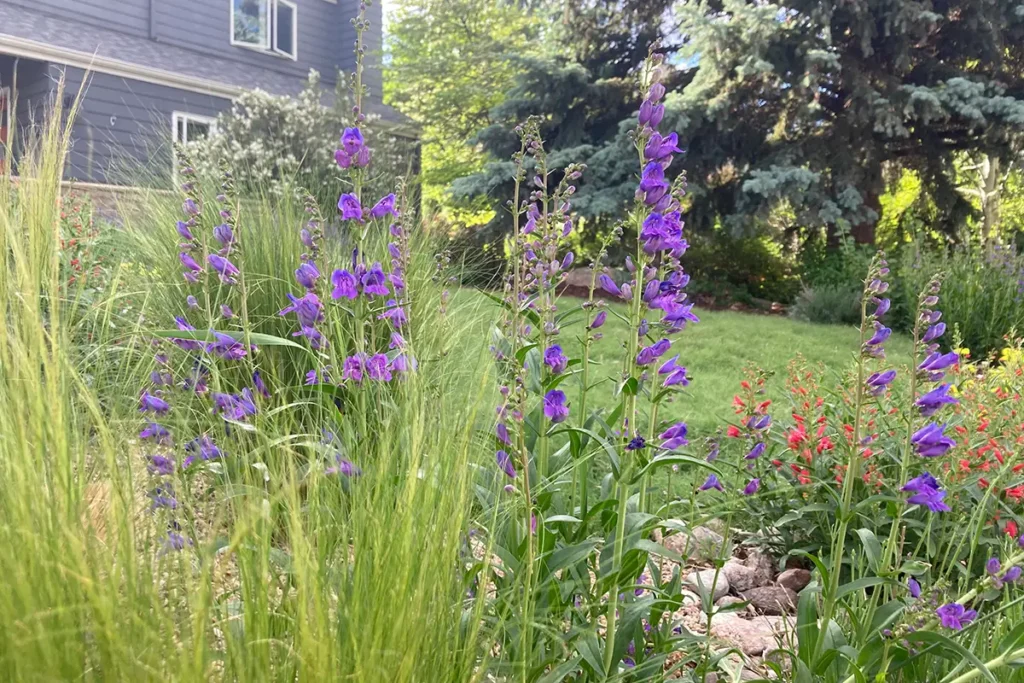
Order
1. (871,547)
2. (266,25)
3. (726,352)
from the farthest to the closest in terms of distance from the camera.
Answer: (266,25) < (726,352) < (871,547)

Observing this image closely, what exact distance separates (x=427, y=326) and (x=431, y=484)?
5.43ft

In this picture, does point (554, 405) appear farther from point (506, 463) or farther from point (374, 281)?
point (374, 281)

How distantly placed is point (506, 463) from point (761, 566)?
151cm

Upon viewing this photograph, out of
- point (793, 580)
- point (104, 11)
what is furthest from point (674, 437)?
point (104, 11)

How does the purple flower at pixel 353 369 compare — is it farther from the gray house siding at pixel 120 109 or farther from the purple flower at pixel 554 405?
the gray house siding at pixel 120 109

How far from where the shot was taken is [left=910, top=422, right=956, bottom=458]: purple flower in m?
1.33

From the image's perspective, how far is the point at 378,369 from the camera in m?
1.45

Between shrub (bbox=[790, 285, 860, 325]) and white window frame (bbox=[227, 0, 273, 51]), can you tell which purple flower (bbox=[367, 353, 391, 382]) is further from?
white window frame (bbox=[227, 0, 273, 51])

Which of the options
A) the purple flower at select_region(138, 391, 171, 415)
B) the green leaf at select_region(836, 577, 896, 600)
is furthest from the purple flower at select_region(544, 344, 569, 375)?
the purple flower at select_region(138, 391, 171, 415)

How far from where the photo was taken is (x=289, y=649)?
2.49 feet

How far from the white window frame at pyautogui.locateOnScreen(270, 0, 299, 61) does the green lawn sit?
32.0ft

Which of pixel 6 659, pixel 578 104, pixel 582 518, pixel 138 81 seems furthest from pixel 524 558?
pixel 138 81

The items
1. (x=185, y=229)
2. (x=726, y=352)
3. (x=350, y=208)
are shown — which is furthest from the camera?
(x=726, y=352)

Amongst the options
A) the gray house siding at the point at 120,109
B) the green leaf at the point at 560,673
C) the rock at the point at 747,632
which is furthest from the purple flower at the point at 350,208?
the gray house siding at the point at 120,109
